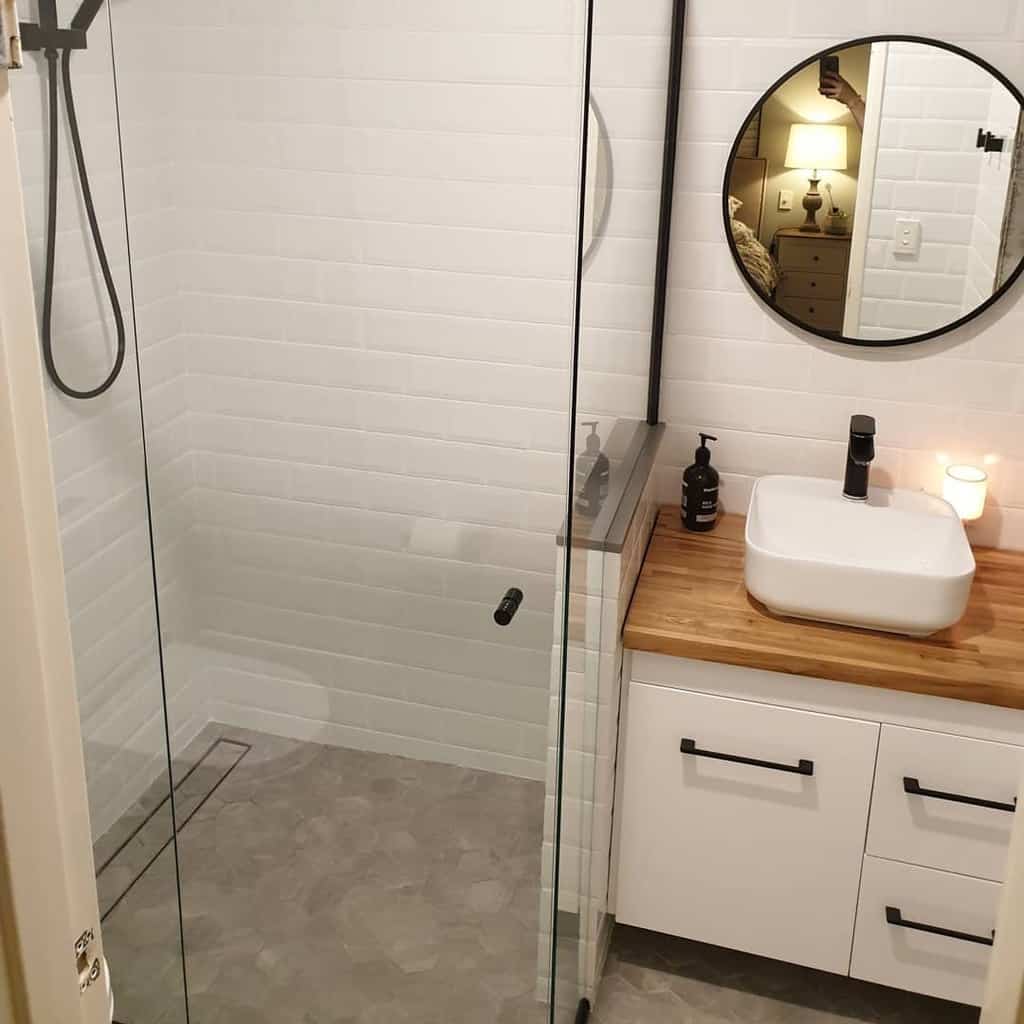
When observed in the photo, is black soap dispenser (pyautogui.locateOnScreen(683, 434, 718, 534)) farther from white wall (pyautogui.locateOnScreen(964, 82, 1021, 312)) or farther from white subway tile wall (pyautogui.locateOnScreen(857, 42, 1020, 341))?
white wall (pyautogui.locateOnScreen(964, 82, 1021, 312))

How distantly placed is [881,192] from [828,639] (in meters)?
0.87

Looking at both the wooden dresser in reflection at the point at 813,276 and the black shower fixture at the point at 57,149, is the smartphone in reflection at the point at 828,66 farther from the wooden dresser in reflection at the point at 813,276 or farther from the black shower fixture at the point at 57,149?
the black shower fixture at the point at 57,149

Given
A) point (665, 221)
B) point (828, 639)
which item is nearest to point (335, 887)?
point (828, 639)

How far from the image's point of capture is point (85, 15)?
1.49 metres

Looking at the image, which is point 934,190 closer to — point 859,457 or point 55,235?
point 859,457

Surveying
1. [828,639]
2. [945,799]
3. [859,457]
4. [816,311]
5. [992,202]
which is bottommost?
[945,799]

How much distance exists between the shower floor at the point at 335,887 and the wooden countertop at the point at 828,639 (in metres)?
0.44

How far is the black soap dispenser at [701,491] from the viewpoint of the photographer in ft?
7.91

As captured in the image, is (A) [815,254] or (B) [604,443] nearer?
(B) [604,443]

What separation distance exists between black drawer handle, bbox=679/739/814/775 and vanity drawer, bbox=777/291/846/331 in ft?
2.83

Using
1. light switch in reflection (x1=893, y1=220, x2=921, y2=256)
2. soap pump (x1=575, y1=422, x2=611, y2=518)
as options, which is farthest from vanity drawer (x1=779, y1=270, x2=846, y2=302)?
soap pump (x1=575, y1=422, x2=611, y2=518)

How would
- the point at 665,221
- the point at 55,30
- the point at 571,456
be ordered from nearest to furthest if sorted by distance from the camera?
the point at 55,30
the point at 571,456
the point at 665,221

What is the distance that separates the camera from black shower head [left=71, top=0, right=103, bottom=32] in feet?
4.88

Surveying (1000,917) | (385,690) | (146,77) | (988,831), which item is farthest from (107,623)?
(988,831)
